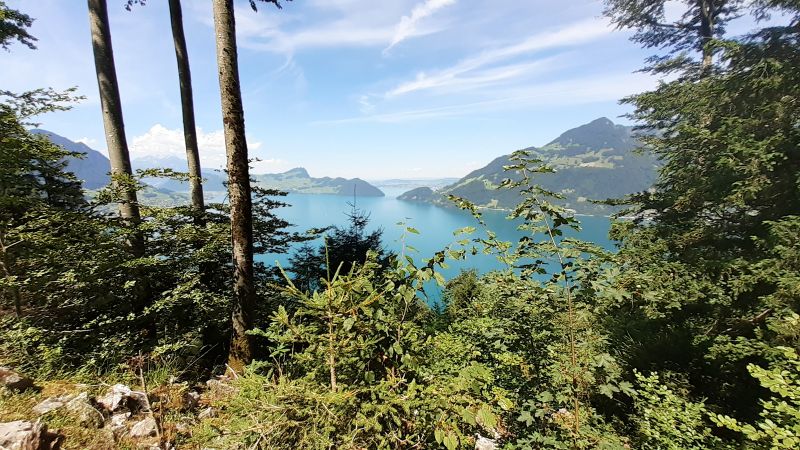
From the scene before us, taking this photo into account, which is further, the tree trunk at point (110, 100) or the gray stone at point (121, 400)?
the tree trunk at point (110, 100)

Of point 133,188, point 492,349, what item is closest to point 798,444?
point 492,349

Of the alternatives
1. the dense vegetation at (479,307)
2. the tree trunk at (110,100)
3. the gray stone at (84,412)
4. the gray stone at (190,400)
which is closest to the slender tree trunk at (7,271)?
the dense vegetation at (479,307)

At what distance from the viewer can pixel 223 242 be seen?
702 cm

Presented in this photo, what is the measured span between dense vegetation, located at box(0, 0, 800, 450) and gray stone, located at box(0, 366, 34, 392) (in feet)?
2.05

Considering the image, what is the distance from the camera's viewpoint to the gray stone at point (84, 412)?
141 inches

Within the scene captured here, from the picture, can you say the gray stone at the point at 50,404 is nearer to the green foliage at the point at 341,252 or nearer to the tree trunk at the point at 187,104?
the tree trunk at the point at 187,104

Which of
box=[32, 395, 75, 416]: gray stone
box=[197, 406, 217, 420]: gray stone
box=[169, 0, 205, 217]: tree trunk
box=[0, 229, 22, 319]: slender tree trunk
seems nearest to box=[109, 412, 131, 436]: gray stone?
box=[32, 395, 75, 416]: gray stone

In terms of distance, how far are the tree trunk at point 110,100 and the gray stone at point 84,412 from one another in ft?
9.94

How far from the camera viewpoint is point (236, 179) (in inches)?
212

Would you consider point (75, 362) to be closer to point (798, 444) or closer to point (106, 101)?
point (106, 101)

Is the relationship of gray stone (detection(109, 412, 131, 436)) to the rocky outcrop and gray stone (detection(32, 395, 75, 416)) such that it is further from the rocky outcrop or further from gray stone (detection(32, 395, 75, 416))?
gray stone (detection(32, 395, 75, 416))

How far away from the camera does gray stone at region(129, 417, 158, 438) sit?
362cm

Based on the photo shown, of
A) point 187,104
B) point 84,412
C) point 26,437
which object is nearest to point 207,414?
point 84,412

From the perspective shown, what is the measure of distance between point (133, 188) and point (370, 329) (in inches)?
236
